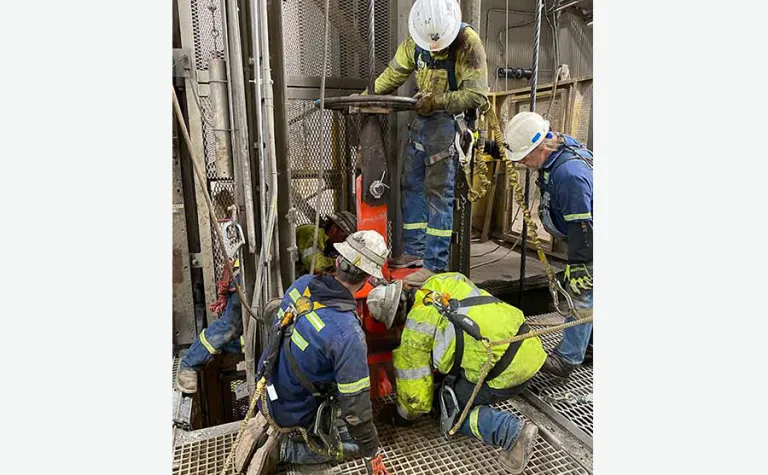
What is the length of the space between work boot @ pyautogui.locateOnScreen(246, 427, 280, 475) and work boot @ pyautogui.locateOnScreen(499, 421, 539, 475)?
50.6 inches

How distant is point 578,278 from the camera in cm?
329

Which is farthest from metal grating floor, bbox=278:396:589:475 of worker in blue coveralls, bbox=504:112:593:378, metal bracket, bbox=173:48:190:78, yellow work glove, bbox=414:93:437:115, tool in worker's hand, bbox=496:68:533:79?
tool in worker's hand, bbox=496:68:533:79

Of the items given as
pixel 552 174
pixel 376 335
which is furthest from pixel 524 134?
pixel 376 335

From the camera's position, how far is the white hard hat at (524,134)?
329cm

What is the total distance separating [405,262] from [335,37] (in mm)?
2132

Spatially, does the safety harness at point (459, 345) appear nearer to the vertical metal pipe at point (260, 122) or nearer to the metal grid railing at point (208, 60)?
the vertical metal pipe at point (260, 122)

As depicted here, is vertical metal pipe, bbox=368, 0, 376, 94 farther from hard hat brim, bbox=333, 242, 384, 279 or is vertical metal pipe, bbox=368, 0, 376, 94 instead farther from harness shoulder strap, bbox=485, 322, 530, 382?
harness shoulder strap, bbox=485, 322, 530, 382

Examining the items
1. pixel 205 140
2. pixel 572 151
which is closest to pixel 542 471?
pixel 572 151

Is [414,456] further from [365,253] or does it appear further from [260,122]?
[260,122]

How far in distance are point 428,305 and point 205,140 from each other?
90.9 inches

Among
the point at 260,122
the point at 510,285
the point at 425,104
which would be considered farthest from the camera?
the point at 510,285

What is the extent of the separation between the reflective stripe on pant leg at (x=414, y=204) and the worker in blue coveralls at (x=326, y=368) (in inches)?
58.1

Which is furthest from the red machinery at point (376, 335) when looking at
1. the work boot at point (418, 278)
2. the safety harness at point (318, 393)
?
the safety harness at point (318, 393)

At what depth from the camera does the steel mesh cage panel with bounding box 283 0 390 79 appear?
163 inches
